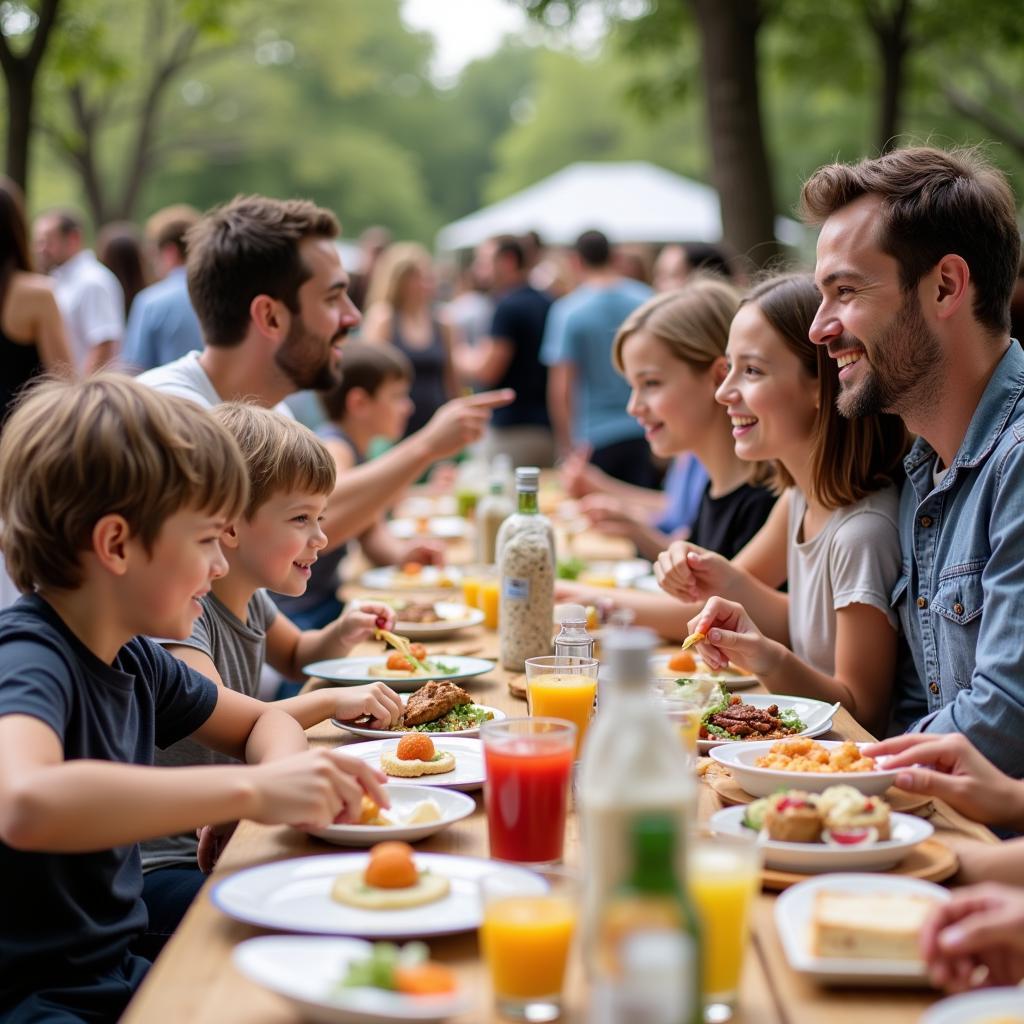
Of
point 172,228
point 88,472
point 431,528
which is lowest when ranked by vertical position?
point 431,528

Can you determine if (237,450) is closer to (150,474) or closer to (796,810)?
(150,474)

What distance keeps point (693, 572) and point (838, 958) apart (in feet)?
5.73

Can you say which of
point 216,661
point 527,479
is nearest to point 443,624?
point 527,479

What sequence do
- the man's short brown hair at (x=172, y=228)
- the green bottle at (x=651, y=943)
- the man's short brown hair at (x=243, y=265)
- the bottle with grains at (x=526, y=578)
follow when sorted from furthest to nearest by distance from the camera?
1. the man's short brown hair at (x=172, y=228)
2. the man's short brown hair at (x=243, y=265)
3. the bottle with grains at (x=526, y=578)
4. the green bottle at (x=651, y=943)

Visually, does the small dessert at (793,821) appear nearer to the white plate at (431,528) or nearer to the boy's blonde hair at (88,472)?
the boy's blonde hair at (88,472)

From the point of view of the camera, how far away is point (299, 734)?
2297 mm

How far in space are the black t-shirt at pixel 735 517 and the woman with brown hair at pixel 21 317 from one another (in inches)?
117

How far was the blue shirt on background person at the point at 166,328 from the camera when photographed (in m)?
6.34

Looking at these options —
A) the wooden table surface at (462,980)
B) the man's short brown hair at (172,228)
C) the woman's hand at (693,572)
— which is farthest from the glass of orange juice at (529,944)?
the man's short brown hair at (172,228)

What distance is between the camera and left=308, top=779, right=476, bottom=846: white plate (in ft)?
5.97

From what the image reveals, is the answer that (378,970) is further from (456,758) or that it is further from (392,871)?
(456,758)

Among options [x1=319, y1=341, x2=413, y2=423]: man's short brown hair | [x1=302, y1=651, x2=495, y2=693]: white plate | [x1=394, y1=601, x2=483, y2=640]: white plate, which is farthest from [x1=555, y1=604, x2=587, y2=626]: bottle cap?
[x1=319, y1=341, x2=413, y2=423]: man's short brown hair

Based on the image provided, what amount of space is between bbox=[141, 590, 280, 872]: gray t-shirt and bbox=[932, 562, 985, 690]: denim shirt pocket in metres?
1.43

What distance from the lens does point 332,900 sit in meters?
1.62
